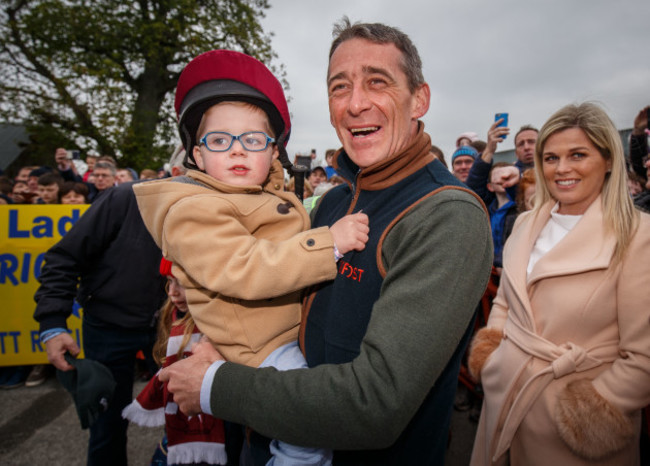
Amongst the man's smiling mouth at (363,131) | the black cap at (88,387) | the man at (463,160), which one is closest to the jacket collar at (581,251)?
the man's smiling mouth at (363,131)

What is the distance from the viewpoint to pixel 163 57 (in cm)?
1527

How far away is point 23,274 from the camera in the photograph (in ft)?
14.2

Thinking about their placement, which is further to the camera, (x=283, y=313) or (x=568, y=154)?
(x=568, y=154)

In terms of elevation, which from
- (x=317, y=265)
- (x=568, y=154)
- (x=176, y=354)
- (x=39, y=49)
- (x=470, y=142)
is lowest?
(x=176, y=354)

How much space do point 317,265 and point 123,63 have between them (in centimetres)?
1765

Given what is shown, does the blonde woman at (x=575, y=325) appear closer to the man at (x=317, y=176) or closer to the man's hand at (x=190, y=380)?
the man's hand at (x=190, y=380)

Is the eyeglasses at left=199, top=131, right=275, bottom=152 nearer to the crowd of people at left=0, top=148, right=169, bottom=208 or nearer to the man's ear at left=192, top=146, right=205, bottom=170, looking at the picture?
the man's ear at left=192, top=146, right=205, bottom=170

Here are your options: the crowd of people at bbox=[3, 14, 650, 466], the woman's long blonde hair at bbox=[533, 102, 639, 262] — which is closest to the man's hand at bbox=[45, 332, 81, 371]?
the crowd of people at bbox=[3, 14, 650, 466]

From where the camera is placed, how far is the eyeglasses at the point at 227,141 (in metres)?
1.54

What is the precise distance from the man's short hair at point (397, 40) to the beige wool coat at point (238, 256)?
2.25 ft

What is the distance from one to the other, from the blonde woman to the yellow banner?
4686 mm

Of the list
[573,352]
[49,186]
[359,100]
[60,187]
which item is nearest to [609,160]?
[573,352]

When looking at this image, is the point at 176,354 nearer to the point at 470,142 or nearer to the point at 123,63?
the point at 470,142

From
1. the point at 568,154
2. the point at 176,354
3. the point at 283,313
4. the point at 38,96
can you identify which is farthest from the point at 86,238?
the point at 38,96
